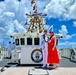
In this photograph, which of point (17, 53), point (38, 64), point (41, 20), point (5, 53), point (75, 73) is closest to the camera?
point (75, 73)

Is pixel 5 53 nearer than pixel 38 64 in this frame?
No

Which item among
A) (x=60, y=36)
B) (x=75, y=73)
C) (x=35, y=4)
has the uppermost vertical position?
(x=35, y=4)

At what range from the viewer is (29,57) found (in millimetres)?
11859

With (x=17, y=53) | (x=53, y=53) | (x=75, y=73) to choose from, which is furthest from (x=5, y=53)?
(x=75, y=73)

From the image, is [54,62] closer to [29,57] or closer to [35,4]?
[29,57]

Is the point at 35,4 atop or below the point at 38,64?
atop

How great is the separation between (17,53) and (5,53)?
32.0 feet

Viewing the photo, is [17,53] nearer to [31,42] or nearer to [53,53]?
[31,42]

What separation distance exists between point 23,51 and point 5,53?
1160cm

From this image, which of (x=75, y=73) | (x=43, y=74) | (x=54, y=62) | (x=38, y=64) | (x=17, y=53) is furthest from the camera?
(x=17, y=53)

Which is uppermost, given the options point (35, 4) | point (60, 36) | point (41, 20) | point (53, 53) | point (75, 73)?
point (35, 4)

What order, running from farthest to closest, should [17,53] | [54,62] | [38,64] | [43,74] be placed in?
[17,53] → [38,64] → [54,62] → [43,74]

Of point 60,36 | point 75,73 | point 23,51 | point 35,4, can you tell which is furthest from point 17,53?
point 75,73

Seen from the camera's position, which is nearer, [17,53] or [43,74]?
[43,74]
